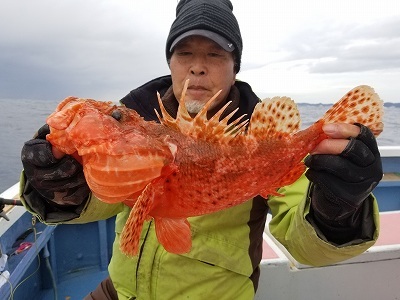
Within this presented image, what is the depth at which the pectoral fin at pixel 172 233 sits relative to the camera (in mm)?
2014

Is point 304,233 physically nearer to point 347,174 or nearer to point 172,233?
point 347,174

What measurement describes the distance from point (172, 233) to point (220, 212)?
895 millimetres

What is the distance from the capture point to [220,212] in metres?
2.85

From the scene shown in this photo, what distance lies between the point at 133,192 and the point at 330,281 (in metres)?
3.11

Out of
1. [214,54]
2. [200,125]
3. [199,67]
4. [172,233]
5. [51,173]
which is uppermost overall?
[214,54]

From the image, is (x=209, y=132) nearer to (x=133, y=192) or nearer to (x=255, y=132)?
(x=255, y=132)

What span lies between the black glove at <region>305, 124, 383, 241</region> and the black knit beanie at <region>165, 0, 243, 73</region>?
1.58 meters

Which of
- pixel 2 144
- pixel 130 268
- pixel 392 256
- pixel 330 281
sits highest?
pixel 130 268

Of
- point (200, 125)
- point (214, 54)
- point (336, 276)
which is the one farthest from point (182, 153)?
point (336, 276)

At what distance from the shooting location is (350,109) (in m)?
2.04

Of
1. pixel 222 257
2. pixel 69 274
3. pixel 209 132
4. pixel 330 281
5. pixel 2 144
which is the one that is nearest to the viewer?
pixel 209 132

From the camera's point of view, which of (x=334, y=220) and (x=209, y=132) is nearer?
(x=209, y=132)

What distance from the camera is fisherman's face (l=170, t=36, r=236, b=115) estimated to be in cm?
309

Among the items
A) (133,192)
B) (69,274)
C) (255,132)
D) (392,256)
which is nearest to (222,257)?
(255,132)
